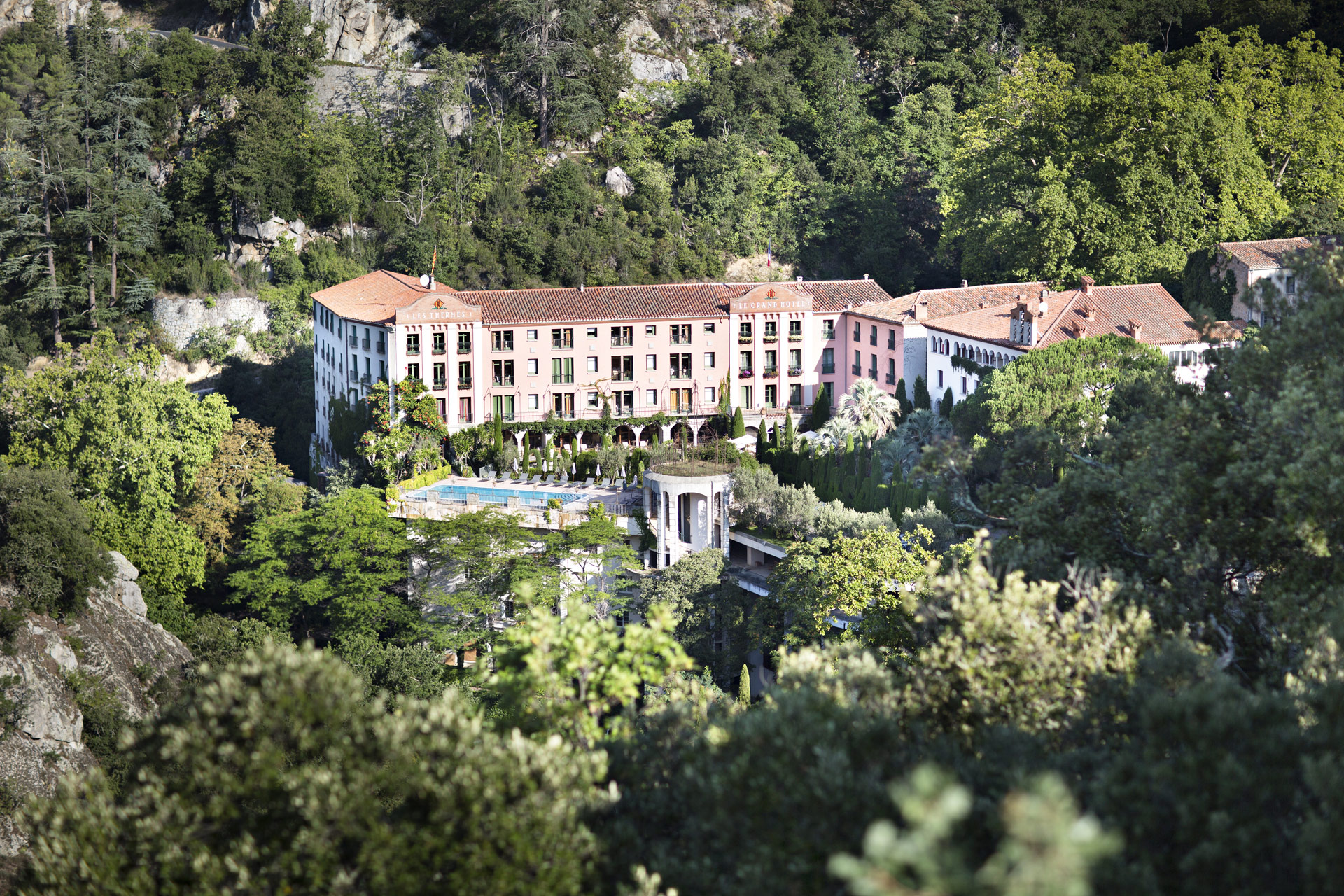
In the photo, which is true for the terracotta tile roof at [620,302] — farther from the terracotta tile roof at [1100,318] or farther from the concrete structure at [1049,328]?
the terracotta tile roof at [1100,318]

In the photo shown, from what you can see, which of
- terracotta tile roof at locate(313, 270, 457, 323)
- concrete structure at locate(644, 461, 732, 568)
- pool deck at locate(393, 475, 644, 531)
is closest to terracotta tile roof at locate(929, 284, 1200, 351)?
concrete structure at locate(644, 461, 732, 568)

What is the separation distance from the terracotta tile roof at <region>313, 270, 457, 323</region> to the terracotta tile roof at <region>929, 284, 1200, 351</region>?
2663cm

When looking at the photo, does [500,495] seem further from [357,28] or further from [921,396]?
[357,28]

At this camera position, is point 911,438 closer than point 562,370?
Yes

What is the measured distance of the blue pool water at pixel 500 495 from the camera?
5416 cm

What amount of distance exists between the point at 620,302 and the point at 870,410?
53.5 feet

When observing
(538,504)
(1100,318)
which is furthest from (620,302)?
(1100,318)

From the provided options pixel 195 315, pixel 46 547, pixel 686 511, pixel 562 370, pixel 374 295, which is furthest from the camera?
→ pixel 195 315

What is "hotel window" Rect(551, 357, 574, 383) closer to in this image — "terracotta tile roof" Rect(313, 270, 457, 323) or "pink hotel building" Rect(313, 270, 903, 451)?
"pink hotel building" Rect(313, 270, 903, 451)

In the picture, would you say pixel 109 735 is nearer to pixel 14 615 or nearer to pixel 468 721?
pixel 14 615

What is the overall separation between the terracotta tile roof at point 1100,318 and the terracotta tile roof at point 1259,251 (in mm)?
3338

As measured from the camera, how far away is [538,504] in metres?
53.3

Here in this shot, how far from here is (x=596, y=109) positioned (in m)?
89.9

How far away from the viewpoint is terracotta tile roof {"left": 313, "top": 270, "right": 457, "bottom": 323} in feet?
218
